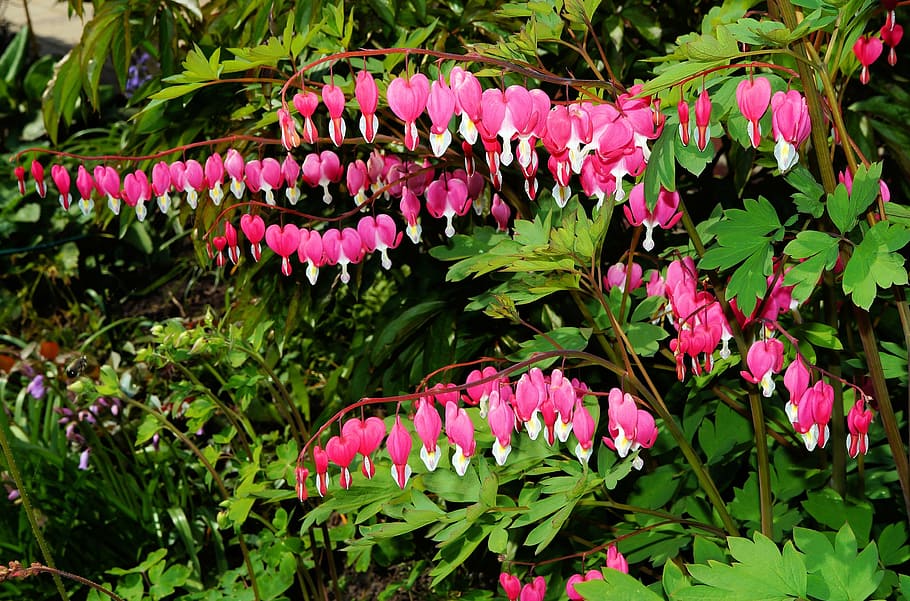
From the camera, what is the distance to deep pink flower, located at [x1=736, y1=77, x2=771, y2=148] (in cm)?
117

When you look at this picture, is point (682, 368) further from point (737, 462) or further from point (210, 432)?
point (210, 432)

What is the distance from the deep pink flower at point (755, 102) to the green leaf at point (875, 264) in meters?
0.20

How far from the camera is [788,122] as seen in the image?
46.7 inches

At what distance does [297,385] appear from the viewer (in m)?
2.93

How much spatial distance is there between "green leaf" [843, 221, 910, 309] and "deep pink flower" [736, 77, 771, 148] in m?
0.20

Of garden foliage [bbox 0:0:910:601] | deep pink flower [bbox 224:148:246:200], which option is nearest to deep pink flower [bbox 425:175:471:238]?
garden foliage [bbox 0:0:910:601]

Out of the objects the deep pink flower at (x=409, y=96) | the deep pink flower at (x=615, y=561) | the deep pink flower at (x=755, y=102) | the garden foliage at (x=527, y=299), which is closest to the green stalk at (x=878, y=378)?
the garden foliage at (x=527, y=299)

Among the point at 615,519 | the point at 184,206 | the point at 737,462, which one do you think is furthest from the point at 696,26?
the point at 184,206

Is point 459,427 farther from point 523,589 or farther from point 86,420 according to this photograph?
point 86,420

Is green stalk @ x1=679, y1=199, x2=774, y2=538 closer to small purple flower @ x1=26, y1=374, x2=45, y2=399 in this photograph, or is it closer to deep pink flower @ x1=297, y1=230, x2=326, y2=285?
deep pink flower @ x1=297, y1=230, x2=326, y2=285

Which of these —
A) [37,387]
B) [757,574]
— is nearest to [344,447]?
[757,574]

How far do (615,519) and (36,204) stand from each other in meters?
3.37

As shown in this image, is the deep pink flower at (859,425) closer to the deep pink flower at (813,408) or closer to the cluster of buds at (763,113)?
the deep pink flower at (813,408)

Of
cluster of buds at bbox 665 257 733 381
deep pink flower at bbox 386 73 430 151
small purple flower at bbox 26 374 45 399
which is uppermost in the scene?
deep pink flower at bbox 386 73 430 151
